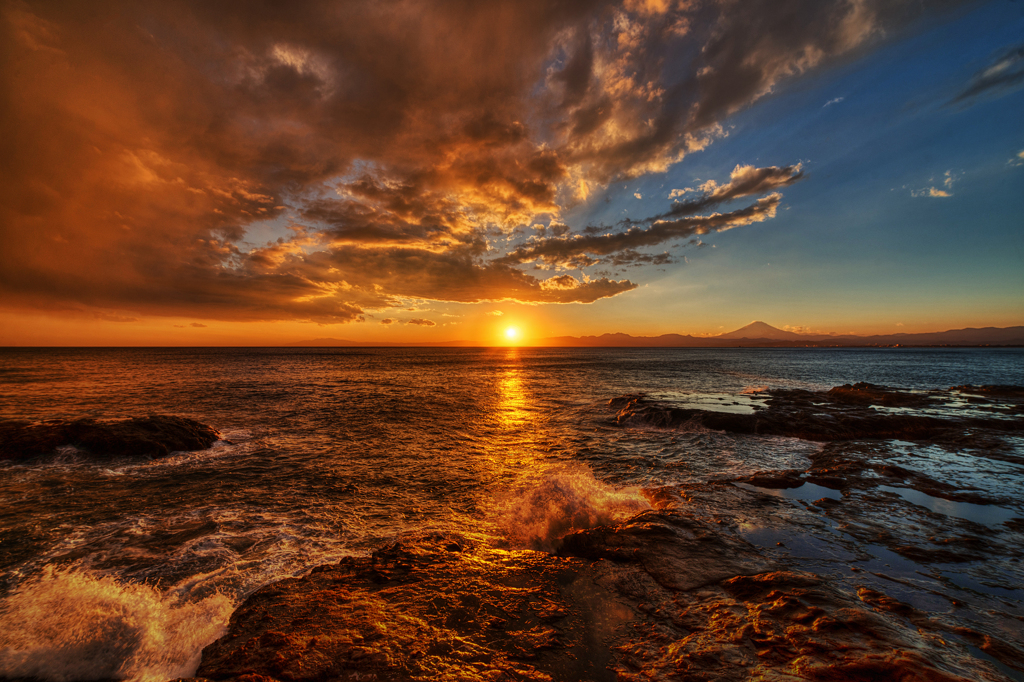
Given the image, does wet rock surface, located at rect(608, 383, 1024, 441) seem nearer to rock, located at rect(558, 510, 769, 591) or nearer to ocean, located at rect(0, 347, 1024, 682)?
ocean, located at rect(0, 347, 1024, 682)

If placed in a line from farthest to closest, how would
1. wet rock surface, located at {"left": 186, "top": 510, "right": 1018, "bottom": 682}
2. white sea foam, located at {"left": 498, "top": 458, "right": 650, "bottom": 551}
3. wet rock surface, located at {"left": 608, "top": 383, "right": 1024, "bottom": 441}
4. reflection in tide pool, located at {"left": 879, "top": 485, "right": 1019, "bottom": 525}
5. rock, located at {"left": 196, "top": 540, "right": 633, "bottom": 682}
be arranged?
wet rock surface, located at {"left": 608, "top": 383, "right": 1024, "bottom": 441} → reflection in tide pool, located at {"left": 879, "top": 485, "right": 1019, "bottom": 525} → white sea foam, located at {"left": 498, "top": 458, "right": 650, "bottom": 551} → rock, located at {"left": 196, "top": 540, "right": 633, "bottom": 682} → wet rock surface, located at {"left": 186, "top": 510, "right": 1018, "bottom": 682}

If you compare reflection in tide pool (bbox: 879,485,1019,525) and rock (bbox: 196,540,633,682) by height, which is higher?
rock (bbox: 196,540,633,682)

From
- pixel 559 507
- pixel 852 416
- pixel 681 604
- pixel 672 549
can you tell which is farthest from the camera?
pixel 852 416

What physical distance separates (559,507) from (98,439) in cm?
1900

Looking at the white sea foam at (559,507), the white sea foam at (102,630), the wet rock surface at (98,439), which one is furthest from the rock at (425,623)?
the wet rock surface at (98,439)

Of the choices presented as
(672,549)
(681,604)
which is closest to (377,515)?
(672,549)

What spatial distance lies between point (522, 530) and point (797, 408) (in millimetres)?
24024

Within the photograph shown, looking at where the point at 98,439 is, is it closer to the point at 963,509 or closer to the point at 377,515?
the point at 377,515

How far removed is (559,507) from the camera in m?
9.93

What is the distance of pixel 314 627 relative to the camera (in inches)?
209

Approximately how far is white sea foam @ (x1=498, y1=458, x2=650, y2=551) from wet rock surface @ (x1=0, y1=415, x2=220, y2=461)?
49.3ft

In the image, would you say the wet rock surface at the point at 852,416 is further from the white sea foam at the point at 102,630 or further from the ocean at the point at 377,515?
the white sea foam at the point at 102,630

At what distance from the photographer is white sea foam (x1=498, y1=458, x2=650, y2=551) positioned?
28.3 ft

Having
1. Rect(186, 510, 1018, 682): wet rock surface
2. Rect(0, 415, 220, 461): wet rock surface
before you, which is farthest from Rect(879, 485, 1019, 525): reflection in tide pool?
Rect(0, 415, 220, 461): wet rock surface
